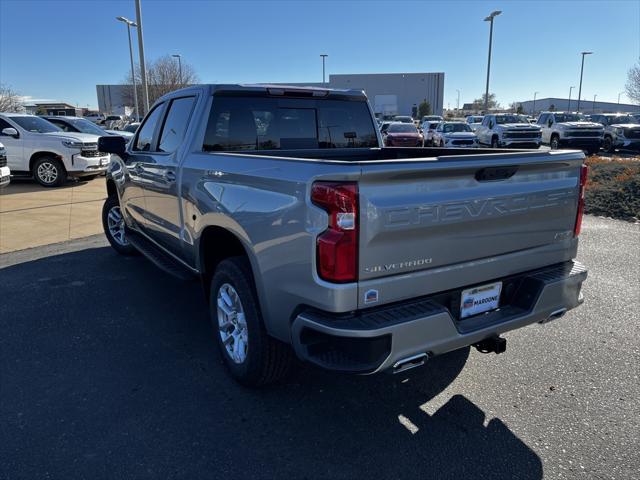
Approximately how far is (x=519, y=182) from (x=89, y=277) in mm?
4881

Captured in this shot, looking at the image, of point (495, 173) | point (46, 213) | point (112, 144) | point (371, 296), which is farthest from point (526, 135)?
point (371, 296)

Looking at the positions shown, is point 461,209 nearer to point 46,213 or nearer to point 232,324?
point 232,324

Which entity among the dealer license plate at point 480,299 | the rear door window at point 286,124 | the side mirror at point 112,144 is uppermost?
the rear door window at point 286,124

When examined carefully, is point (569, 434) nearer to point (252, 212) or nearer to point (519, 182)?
point (519, 182)

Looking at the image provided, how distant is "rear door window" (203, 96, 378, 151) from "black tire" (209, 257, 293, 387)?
1249mm

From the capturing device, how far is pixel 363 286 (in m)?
2.48

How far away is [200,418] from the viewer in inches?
121

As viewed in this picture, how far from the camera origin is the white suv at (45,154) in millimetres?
12953

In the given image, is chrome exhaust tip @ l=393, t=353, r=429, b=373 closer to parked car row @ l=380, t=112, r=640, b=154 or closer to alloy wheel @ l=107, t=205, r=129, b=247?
alloy wheel @ l=107, t=205, r=129, b=247

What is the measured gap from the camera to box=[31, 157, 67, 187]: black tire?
13016 mm

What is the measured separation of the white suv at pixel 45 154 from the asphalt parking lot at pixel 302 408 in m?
9.43

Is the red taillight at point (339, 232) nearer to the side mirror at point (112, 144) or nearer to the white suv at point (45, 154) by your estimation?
the side mirror at point (112, 144)

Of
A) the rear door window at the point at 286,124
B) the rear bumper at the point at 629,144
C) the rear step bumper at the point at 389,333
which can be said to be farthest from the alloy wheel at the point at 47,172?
the rear bumper at the point at 629,144

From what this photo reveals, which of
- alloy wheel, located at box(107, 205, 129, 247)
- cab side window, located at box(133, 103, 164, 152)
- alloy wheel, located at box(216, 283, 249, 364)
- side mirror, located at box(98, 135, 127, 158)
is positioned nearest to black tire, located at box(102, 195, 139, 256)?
alloy wheel, located at box(107, 205, 129, 247)
